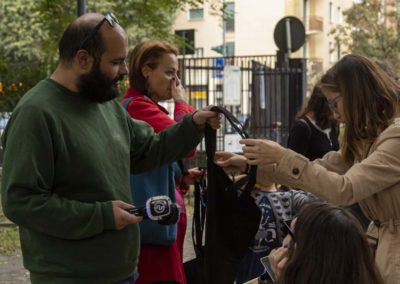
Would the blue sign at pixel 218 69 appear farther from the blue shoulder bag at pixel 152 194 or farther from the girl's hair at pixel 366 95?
the girl's hair at pixel 366 95

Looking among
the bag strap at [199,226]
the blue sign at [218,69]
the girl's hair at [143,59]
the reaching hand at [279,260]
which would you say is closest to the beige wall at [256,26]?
the blue sign at [218,69]

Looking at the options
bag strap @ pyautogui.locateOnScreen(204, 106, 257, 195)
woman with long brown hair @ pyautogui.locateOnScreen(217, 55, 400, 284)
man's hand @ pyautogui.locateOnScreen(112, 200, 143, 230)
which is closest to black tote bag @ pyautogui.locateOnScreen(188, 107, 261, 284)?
bag strap @ pyautogui.locateOnScreen(204, 106, 257, 195)

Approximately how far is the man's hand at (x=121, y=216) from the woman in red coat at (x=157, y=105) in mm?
780

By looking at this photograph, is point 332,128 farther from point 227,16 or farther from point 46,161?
point 227,16

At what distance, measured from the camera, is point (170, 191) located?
142 inches

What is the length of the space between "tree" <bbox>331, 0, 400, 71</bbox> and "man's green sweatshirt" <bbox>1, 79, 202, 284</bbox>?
2327 cm

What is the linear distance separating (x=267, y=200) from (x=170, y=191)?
41.5 inches

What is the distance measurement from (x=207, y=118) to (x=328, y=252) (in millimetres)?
1003

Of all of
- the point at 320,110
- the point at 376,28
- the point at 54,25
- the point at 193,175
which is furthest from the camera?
the point at 376,28

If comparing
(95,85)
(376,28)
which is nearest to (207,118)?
(95,85)

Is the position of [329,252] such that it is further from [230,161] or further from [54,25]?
[54,25]

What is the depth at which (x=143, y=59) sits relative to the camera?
3754 mm

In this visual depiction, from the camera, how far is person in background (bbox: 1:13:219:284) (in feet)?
8.57

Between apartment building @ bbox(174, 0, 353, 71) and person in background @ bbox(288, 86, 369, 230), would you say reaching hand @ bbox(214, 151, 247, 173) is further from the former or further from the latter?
apartment building @ bbox(174, 0, 353, 71)
